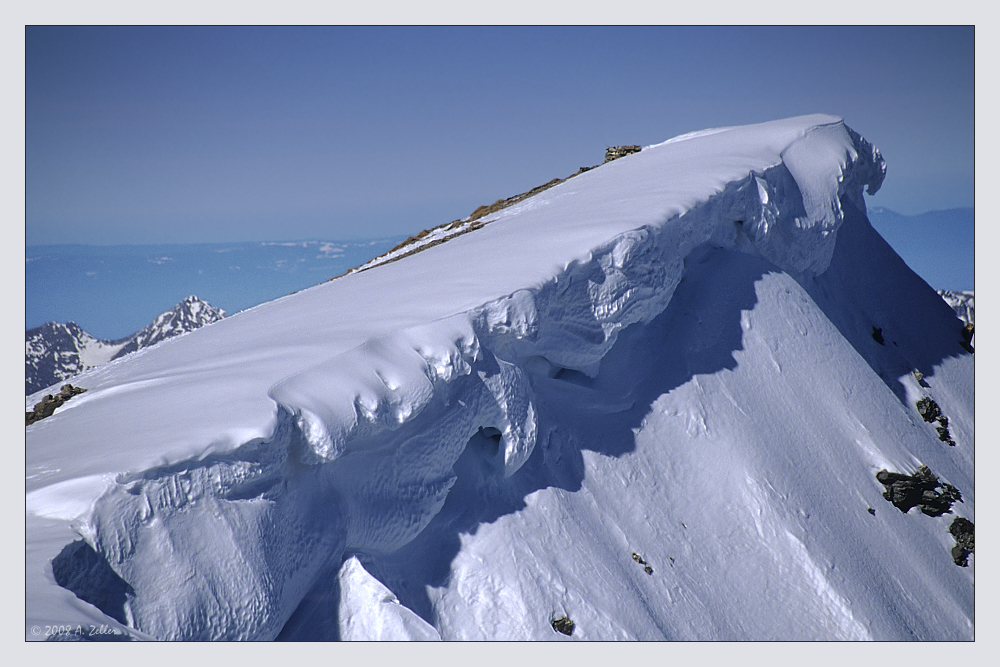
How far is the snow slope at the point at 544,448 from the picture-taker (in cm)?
378

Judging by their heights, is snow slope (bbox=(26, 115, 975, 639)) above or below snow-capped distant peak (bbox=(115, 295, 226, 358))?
above

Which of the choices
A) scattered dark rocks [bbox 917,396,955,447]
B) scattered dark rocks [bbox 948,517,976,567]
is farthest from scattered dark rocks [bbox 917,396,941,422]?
scattered dark rocks [bbox 948,517,976,567]

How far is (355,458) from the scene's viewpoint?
15.3ft

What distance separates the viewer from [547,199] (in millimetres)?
9781

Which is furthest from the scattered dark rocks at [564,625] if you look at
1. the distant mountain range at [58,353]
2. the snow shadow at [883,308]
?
the snow shadow at [883,308]

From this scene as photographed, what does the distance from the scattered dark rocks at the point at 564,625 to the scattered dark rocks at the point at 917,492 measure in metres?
4.09

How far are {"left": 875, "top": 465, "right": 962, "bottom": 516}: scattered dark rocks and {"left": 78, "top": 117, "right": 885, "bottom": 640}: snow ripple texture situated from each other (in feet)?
9.29

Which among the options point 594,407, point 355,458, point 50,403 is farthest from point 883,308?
point 50,403

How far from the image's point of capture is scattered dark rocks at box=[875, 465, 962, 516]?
7.66 metres

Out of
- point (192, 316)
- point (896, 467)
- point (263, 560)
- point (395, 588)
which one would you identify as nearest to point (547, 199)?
point (896, 467)

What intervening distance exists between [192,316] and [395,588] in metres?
29.6

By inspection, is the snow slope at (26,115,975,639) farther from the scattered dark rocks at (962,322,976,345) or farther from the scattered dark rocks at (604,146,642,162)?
the scattered dark rocks at (604,146,642,162)

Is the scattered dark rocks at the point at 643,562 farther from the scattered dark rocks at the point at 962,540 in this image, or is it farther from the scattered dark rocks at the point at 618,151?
the scattered dark rocks at the point at 618,151

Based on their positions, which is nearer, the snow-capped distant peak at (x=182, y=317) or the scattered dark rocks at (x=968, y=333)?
the scattered dark rocks at (x=968, y=333)
